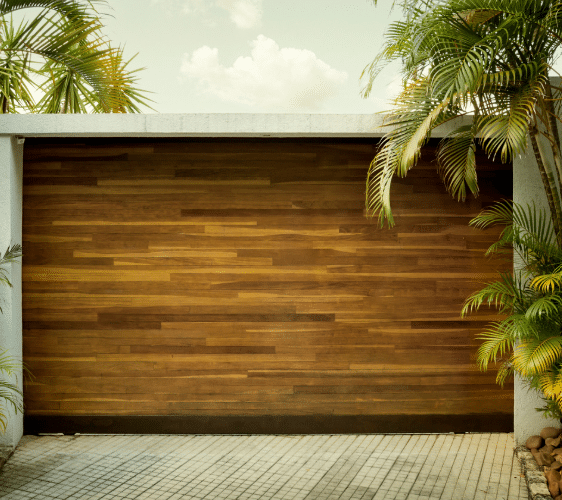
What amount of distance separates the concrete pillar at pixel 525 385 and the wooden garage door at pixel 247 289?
40cm

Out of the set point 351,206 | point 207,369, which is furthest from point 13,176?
point 351,206

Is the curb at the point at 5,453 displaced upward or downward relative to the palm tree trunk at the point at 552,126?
downward

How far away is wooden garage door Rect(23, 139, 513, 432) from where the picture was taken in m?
4.36

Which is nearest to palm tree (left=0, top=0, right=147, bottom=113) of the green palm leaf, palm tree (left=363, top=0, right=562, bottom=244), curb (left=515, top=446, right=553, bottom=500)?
palm tree (left=363, top=0, right=562, bottom=244)

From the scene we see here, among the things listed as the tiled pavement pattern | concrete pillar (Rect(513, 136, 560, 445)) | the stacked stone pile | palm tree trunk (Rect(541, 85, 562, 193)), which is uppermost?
palm tree trunk (Rect(541, 85, 562, 193))

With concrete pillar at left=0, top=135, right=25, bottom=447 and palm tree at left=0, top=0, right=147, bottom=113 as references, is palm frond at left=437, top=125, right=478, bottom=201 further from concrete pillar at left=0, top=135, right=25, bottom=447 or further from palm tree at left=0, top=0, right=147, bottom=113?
concrete pillar at left=0, top=135, right=25, bottom=447

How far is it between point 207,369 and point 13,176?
8.14 feet

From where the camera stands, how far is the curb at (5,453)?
3749mm

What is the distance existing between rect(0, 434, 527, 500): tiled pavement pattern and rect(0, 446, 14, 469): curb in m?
0.04

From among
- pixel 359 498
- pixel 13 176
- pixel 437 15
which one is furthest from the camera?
pixel 13 176

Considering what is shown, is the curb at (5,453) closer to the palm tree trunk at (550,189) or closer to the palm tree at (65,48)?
the palm tree at (65,48)

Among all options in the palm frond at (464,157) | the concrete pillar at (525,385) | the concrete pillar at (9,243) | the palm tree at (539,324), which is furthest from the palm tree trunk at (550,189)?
the concrete pillar at (9,243)

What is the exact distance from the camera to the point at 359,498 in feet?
10.7

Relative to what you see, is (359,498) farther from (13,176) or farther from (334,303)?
(13,176)
